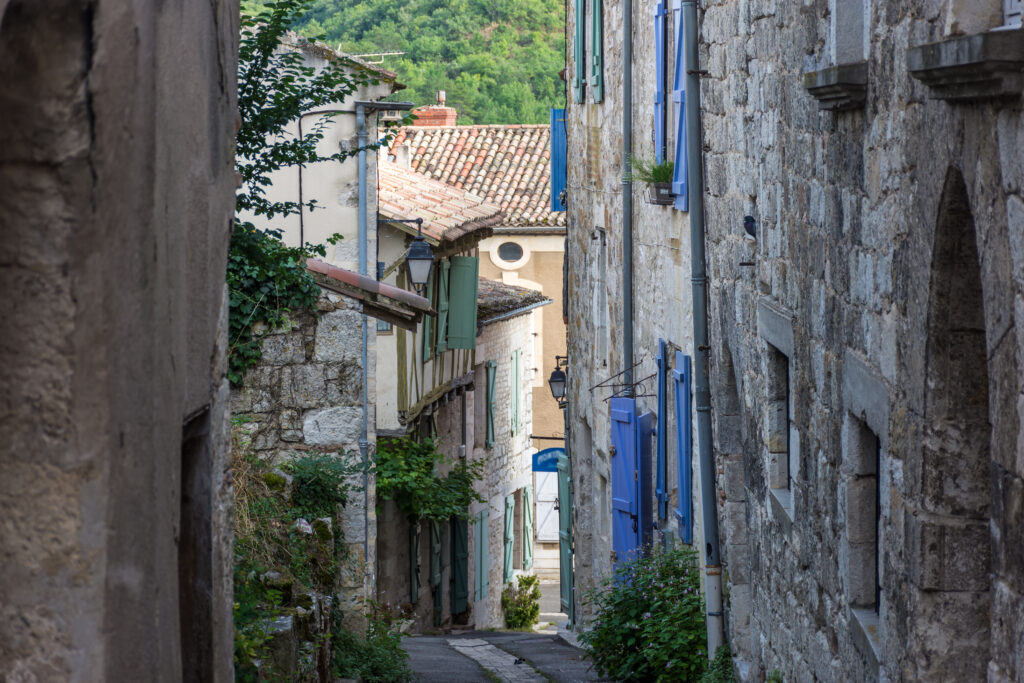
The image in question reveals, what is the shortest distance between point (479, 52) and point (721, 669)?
32529 mm

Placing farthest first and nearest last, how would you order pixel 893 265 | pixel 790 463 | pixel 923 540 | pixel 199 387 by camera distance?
pixel 790 463 < pixel 893 265 < pixel 923 540 < pixel 199 387

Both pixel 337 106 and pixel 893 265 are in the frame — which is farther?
pixel 337 106

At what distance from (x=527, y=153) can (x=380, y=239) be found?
1214cm

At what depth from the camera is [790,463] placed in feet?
19.0

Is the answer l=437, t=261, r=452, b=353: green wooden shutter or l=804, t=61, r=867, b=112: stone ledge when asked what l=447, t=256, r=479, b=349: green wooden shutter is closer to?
l=437, t=261, r=452, b=353: green wooden shutter

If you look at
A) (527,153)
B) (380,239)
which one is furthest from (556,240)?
(380,239)

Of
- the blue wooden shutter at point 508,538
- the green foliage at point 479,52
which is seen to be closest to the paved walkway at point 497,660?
the blue wooden shutter at point 508,538

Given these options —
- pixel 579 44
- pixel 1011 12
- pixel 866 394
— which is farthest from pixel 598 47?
pixel 1011 12

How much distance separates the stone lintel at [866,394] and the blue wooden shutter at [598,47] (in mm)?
8073

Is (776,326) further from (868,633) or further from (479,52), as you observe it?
(479,52)

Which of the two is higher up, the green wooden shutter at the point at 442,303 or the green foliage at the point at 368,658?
the green wooden shutter at the point at 442,303

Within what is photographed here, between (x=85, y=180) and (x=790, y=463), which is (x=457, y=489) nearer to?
(x=790, y=463)

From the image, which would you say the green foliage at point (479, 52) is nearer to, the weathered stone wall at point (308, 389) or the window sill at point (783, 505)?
the weathered stone wall at point (308, 389)

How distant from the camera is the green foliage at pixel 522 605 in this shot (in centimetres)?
2005
